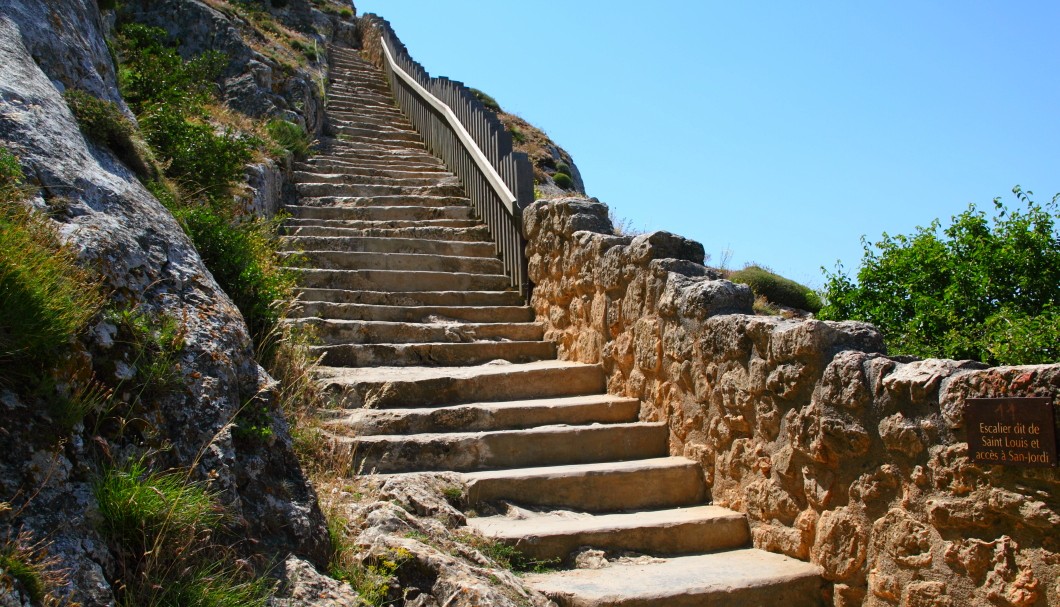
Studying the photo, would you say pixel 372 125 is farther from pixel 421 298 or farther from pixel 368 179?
pixel 421 298

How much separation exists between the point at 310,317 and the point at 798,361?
156 inches

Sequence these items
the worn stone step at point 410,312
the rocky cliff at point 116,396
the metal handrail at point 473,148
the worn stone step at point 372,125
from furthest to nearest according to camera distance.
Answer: the worn stone step at point 372,125 → the metal handrail at point 473,148 → the worn stone step at point 410,312 → the rocky cliff at point 116,396

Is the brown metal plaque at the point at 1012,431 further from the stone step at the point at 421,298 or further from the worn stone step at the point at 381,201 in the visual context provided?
the worn stone step at the point at 381,201

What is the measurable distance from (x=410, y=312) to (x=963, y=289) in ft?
16.6

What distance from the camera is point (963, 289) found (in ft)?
24.5

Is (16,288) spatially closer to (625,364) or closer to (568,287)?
(625,364)

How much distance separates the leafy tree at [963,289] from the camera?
6.90 meters

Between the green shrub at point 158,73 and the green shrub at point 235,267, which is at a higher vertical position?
the green shrub at point 158,73

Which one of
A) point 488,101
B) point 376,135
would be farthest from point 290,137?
point 488,101

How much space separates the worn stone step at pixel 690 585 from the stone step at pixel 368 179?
21.9 feet

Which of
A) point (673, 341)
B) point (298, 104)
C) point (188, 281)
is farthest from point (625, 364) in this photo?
point (298, 104)

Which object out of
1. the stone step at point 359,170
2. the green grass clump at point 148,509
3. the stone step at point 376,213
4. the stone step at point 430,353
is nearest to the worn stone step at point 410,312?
the stone step at point 430,353

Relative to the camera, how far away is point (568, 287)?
21.9 feet

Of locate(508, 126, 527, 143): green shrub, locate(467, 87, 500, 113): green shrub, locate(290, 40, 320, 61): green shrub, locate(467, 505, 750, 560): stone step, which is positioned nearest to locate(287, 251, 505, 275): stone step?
locate(467, 505, 750, 560): stone step
